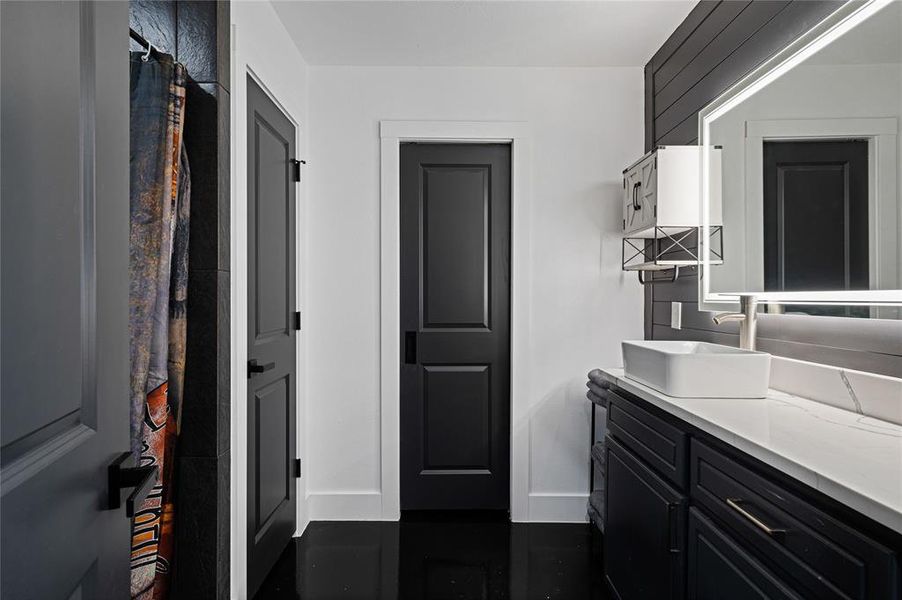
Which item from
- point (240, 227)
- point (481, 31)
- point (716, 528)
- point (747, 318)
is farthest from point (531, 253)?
point (716, 528)

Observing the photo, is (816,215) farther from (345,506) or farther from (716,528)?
(345,506)

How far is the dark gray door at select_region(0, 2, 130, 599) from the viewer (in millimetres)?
566

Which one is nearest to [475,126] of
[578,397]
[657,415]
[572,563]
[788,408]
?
[578,397]

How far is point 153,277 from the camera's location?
1.51 metres

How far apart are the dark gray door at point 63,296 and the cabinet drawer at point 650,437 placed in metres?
1.31

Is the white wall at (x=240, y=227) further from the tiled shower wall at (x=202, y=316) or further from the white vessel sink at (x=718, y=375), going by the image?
the white vessel sink at (x=718, y=375)

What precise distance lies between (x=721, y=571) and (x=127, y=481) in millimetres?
1265

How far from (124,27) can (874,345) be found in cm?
185

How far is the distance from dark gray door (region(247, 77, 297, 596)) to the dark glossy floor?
0.17 m

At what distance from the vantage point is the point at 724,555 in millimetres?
1204

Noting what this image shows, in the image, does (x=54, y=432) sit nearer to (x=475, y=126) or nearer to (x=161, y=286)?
(x=161, y=286)

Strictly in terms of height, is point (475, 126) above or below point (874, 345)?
above

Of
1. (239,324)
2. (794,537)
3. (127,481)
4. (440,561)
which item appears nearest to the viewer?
(127,481)

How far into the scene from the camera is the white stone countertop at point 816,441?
852 mm
